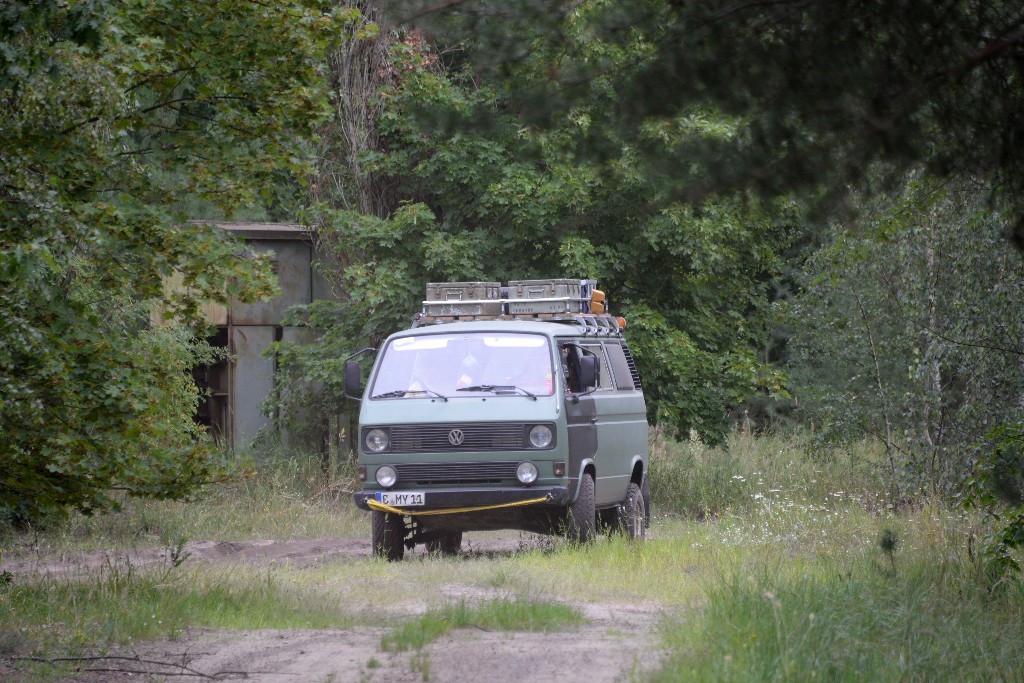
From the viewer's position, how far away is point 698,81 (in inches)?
246

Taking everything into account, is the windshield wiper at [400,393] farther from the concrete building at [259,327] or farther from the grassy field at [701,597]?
the concrete building at [259,327]

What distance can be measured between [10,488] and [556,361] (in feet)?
18.7

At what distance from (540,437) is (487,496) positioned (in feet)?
2.47

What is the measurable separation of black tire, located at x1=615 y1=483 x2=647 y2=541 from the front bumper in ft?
7.12

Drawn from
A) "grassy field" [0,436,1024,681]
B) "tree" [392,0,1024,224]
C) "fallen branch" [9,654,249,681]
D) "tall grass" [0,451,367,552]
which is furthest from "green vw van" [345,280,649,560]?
"tree" [392,0,1024,224]

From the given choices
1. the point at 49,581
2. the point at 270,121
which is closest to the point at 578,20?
the point at 270,121

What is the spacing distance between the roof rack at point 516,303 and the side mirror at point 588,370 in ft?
4.93

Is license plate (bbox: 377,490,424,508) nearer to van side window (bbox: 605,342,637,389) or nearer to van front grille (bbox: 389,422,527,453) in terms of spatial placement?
van front grille (bbox: 389,422,527,453)

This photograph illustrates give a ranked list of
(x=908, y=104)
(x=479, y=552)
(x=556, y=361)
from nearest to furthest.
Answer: (x=908, y=104)
(x=556, y=361)
(x=479, y=552)

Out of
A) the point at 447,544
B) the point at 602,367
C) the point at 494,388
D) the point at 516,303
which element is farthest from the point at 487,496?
the point at 516,303

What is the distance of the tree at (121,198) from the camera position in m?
7.94

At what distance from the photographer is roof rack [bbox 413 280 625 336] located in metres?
14.6

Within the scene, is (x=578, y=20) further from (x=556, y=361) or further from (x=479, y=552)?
(x=479, y=552)

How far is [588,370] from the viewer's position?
12.9m
